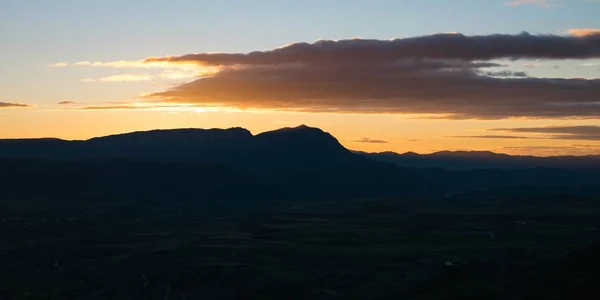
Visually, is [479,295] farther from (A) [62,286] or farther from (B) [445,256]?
(A) [62,286]

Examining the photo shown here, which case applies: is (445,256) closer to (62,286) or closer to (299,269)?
(299,269)

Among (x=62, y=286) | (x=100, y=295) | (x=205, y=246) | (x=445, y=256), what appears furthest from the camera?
(x=205, y=246)

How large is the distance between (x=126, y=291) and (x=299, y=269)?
3672 cm

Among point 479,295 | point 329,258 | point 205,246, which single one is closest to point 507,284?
point 479,295

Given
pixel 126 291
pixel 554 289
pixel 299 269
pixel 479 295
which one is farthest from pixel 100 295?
pixel 554 289

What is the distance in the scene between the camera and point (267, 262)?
551ft

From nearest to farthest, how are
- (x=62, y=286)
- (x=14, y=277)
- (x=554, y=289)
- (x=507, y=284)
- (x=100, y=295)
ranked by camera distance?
(x=554, y=289)
(x=507, y=284)
(x=100, y=295)
(x=62, y=286)
(x=14, y=277)

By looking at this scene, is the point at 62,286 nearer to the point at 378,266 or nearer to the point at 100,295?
the point at 100,295

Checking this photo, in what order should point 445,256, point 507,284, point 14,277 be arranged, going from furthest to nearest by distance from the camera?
1. point 445,256
2. point 14,277
3. point 507,284

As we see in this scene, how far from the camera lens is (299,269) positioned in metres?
158

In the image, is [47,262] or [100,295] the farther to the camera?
[47,262]

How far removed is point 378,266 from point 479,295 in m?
46.7

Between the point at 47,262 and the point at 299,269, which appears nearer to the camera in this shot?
the point at 299,269

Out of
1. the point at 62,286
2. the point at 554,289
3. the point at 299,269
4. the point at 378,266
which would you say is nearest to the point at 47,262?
the point at 62,286
